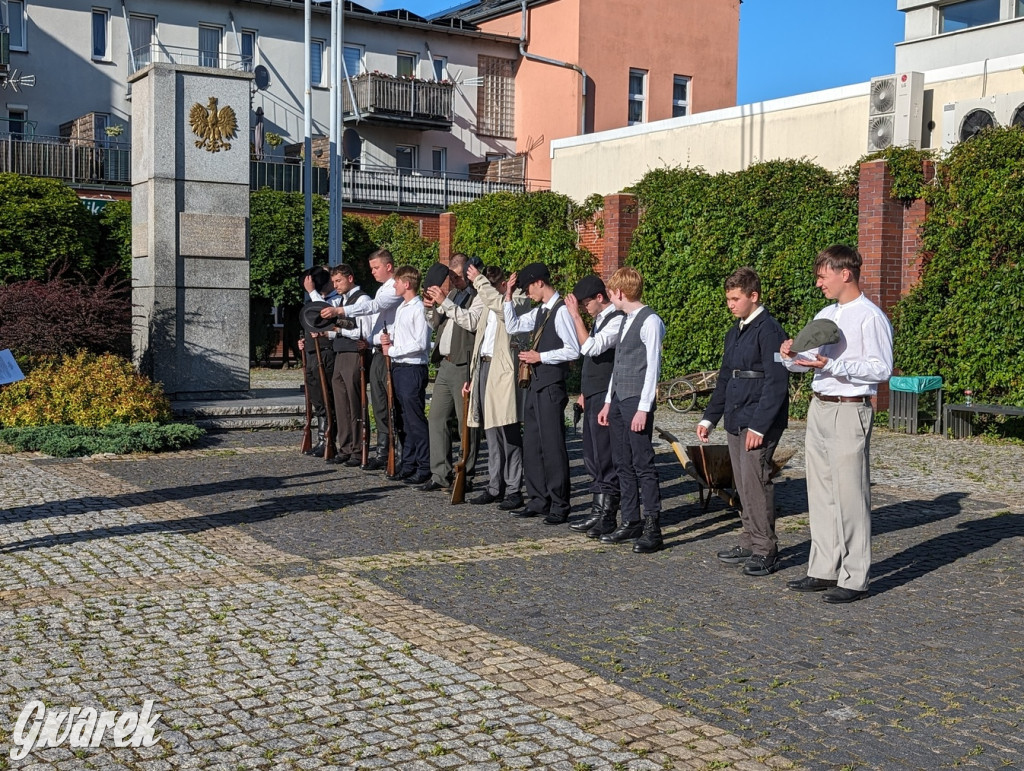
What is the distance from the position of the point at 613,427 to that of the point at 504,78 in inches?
1449

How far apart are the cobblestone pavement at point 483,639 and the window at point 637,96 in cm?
3398

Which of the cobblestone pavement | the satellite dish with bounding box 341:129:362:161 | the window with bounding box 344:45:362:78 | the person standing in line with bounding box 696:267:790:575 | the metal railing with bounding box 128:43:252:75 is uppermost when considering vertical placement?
the window with bounding box 344:45:362:78

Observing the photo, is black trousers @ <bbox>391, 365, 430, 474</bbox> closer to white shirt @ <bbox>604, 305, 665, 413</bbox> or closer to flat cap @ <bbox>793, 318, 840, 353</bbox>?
white shirt @ <bbox>604, 305, 665, 413</bbox>

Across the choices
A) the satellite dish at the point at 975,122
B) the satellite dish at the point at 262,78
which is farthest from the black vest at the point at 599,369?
the satellite dish at the point at 262,78

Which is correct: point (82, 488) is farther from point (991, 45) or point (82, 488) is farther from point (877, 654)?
point (991, 45)

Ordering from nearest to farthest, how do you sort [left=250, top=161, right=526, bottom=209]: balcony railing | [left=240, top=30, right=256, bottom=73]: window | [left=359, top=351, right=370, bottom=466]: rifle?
→ [left=359, top=351, right=370, bottom=466]: rifle
[left=250, top=161, right=526, bottom=209]: balcony railing
[left=240, top=30, right=256, bottom=73]: window

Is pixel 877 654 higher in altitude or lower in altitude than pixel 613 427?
lower

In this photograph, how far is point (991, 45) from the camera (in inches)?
1202

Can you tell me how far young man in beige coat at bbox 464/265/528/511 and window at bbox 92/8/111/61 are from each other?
30321mm

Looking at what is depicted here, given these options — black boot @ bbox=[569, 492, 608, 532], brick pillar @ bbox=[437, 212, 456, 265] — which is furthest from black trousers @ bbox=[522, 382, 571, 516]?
brick pillar @ bbox=[437, 212, 456, 265]

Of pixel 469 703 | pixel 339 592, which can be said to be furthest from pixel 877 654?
pixel 339 592

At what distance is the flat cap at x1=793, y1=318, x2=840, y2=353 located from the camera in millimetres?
6445

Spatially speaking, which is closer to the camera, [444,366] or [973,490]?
[444,366]

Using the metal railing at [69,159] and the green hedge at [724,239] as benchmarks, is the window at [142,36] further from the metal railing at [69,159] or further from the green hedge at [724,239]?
the green hedge at [724,239]
